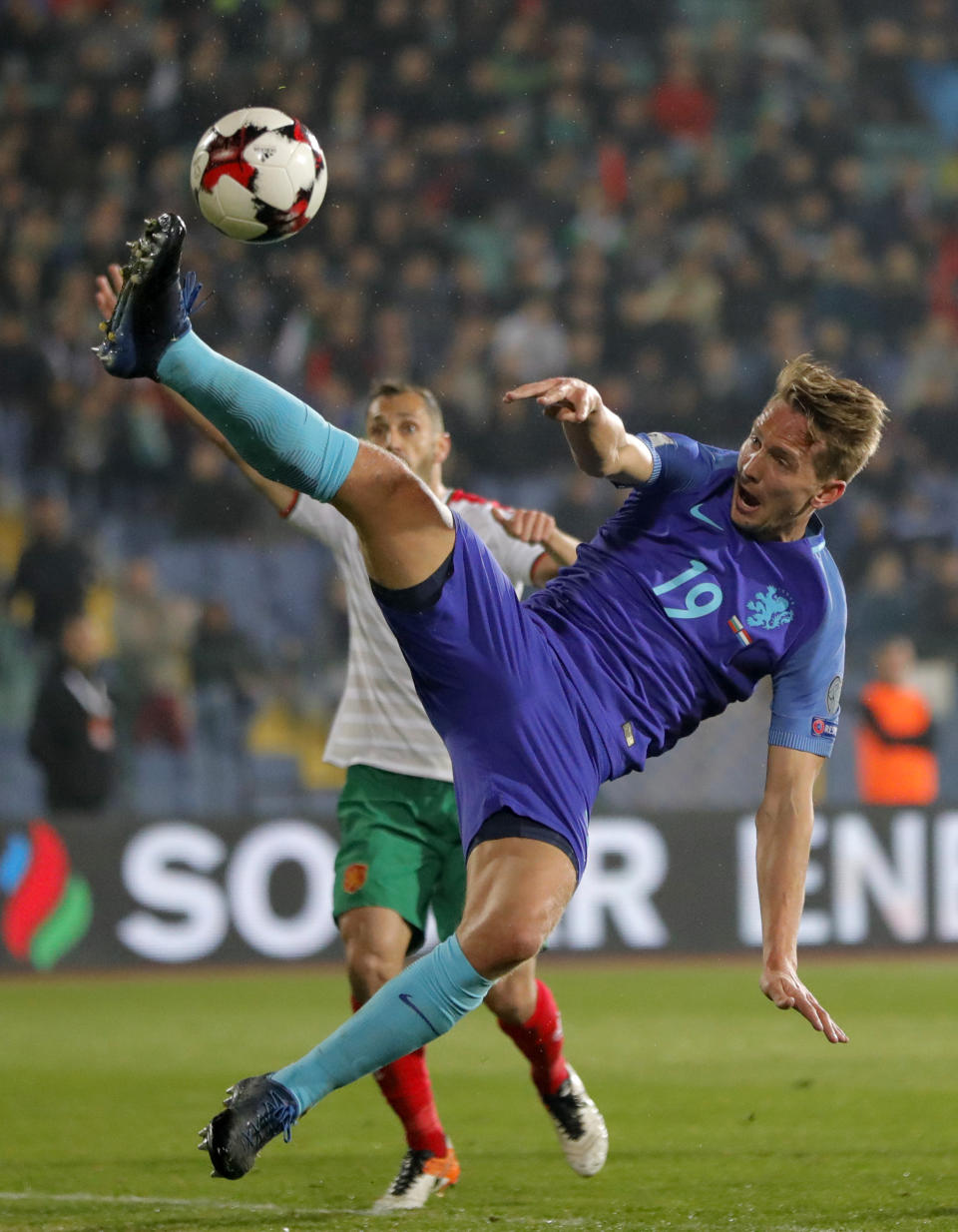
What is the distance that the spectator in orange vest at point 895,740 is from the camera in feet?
36.9

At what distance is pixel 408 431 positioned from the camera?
5.37 m

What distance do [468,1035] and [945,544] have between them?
572 centimetres

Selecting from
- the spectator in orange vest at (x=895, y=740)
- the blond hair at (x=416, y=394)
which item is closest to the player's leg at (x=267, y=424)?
the blond hair at (x=416, y=394)

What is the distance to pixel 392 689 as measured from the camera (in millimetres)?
5207

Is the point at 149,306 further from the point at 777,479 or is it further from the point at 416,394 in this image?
the point at 416,394

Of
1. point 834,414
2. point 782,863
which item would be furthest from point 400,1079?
point 834,414

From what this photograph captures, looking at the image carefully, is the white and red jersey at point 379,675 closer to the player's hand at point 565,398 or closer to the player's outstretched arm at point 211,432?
the player's outstretched arm at point 211,432

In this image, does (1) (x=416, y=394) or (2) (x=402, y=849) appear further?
(1) (x=416, y=394)

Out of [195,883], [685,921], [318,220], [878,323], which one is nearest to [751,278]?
[878,323]

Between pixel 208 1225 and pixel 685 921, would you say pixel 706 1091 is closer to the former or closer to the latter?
pixel 208 1225

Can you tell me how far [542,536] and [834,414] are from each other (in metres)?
1.11

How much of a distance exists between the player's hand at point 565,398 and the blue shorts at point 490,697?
1.06ft

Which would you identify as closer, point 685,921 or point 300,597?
point 685,921

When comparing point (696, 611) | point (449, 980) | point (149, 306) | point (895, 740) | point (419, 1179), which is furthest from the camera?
point (895, 740)
